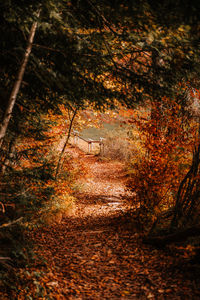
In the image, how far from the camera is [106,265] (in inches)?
171

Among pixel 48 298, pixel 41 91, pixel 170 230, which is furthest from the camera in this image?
pixel 170 230

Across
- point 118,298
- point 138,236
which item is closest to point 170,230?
point 138,236

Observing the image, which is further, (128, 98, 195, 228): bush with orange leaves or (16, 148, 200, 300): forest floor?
(128, 98, 195, 228): bush with orange leaves

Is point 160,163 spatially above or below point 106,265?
above

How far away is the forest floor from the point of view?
3.31m

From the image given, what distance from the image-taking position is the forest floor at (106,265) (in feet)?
10.9

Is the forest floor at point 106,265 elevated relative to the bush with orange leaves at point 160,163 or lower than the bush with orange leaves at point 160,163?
lower

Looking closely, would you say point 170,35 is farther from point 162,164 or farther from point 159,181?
point 159,181

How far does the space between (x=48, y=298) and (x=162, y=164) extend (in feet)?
11.1

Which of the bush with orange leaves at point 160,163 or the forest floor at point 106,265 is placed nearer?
the forest floor at point 106,265

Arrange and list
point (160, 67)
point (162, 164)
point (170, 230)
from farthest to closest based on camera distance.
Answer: point (162, 164), point (170, 230), point (160, 67)

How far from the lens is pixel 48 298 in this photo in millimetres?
3000

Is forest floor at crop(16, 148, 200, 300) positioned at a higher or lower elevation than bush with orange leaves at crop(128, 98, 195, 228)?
lower

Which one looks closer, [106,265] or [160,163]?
[106,265]
